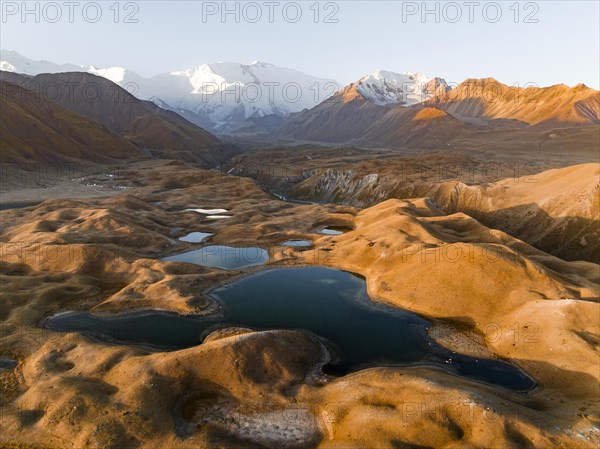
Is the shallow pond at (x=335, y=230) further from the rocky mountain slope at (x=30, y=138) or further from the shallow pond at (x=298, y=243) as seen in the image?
the rocky mountain slope at (x=30, y=138)

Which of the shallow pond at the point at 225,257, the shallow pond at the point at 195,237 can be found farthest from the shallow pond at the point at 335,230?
the shallow pond at the point at 195,237

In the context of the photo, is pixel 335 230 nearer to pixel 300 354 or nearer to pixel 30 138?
pixel 300 354

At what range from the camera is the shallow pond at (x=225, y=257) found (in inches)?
2653

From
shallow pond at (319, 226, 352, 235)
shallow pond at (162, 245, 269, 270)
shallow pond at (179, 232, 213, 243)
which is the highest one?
shallow pond at (179, 232, 213, 243)

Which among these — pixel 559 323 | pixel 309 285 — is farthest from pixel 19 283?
pixel 559 323

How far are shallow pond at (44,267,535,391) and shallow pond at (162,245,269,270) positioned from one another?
8.82 metres

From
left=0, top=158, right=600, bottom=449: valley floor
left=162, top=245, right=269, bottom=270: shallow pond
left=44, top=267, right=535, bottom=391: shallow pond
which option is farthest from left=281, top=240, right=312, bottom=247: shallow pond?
left=44, top=267, right=535, bottom=391: shallow pond

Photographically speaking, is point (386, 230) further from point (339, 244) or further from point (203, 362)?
point (203, 362)

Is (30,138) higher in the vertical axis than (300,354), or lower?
higher

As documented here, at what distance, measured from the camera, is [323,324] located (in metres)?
47.0

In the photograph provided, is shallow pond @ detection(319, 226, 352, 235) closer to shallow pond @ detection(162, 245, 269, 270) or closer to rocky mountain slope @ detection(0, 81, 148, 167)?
shallow pond @ detection(162, 245, 269, 270)

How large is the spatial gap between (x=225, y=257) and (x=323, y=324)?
96.2ft

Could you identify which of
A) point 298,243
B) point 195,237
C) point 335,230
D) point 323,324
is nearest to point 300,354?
point 323,324

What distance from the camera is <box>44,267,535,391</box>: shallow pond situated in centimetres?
3941
